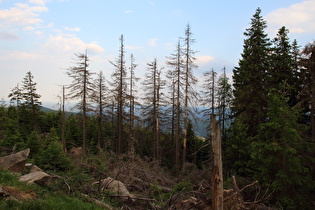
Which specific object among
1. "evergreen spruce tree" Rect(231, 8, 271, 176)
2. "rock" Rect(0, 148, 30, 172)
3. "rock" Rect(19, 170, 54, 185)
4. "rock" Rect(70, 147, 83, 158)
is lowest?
"rock" Rect(70, 147, 83, 158)

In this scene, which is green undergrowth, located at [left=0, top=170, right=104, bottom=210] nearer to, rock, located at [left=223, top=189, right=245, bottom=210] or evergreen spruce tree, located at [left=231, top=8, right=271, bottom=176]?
rock, located at [left=223, top=189, right=245, bottom=210]

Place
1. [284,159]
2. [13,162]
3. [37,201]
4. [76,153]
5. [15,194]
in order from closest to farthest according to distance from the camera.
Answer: [37,201] → [15,194] → [13,162] → [284,159] → [76,153]

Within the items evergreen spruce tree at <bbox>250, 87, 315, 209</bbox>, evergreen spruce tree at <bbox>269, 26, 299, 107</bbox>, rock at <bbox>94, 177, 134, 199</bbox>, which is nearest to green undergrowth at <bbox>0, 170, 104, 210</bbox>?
rock at <bbox>94, 177, 134, 199</bbox>

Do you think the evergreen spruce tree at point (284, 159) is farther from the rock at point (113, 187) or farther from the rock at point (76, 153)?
the rock at point (76, 153)

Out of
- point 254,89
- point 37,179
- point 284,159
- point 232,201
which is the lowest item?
point 232,201

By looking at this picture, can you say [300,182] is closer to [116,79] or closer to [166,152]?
[116,79]

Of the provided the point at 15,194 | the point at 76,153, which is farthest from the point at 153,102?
the point at 15,194

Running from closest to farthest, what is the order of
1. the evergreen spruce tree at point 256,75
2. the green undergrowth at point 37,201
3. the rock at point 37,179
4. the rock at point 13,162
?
the green undergrowth at point 37,201 < the rock at point 37,179 < the rock at point 13,162 < the evergreen spruce tree at point 256,75

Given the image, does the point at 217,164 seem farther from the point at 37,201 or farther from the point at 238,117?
the point at 238,117

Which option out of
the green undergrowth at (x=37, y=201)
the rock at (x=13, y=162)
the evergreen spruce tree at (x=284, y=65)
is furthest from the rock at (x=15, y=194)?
the evergreen spruce tree at (x=284, y=65)

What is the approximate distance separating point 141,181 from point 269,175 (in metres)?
7.99

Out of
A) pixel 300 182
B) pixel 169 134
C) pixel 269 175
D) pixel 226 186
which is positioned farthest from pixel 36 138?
pixel 169 134

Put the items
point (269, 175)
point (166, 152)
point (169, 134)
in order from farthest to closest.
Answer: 1. point (169, 134)
2. point (166, 152)
3. point (269, 175)

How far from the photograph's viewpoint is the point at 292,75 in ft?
67.5
